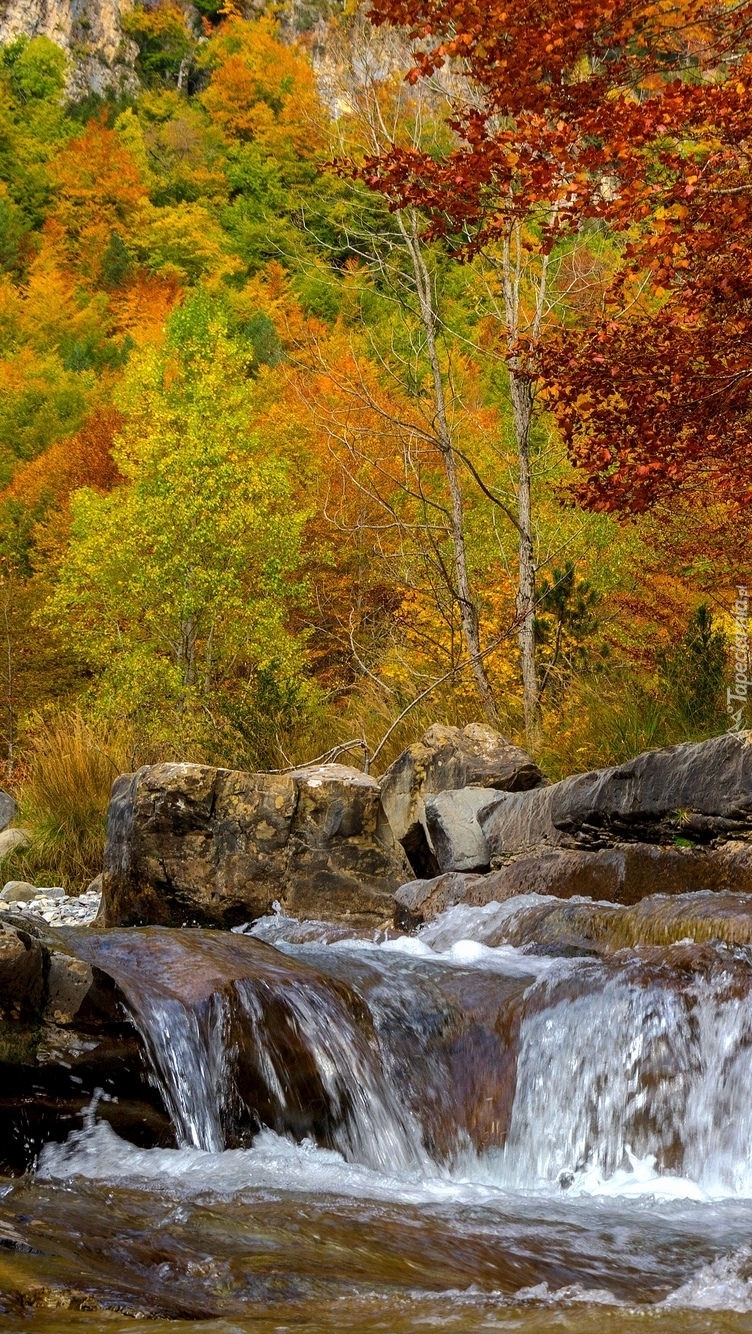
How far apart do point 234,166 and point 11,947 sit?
57.1m

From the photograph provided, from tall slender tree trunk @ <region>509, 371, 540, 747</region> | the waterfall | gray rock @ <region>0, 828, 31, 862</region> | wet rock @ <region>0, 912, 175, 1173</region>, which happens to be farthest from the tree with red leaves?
gray rock @ <region>0, 828, 31, 862</region>

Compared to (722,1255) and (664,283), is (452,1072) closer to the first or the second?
(722,1255)

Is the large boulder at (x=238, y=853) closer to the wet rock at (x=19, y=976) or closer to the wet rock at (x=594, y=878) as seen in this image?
the wet rock at (x=594, y=878)

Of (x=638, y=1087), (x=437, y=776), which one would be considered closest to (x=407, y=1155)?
(x=638, y=1087)

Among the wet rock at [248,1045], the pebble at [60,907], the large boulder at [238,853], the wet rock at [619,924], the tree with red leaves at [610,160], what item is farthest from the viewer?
the pebble at [60,907]

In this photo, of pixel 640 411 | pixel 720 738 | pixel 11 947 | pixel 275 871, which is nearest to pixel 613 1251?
pixel 11 947

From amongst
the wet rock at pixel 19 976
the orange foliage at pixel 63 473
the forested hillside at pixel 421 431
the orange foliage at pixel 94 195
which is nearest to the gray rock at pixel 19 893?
the forested hillside at pixel 421 431

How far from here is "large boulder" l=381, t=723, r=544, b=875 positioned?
352 inches

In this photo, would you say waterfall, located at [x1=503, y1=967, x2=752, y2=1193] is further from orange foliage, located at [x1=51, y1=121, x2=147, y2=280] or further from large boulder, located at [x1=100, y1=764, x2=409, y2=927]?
orange foliage, located at [x1=51, y1=121, x2=147, y2=280]

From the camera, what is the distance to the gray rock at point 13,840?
11633 millimetres

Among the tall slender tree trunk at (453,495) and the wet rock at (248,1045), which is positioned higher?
the tall slender tree trunk at (453,495)

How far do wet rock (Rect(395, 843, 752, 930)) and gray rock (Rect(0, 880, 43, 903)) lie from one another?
379 cm

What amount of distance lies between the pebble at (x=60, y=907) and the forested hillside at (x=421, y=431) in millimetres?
2043

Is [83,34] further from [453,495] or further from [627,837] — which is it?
[627,837]
